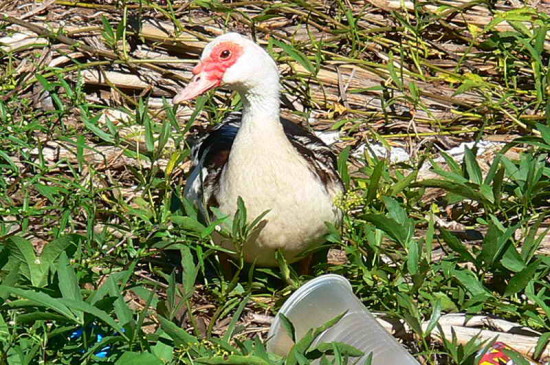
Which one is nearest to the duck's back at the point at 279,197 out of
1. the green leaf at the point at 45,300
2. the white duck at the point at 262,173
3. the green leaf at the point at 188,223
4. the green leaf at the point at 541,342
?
the white duck at the point at 262,173

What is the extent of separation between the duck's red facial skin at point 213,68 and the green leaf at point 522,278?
1.31 metres

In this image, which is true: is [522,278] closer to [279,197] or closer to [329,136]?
[279,197]

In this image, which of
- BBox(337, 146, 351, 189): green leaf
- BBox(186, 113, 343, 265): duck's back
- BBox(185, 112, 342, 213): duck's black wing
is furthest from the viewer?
BBox(337, 146, 351, 189): green leaf

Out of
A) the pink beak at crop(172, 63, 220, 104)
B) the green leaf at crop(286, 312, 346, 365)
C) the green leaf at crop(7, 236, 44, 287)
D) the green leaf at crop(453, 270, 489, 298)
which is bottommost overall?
the green leaf at crop(453, 270, 489, 298)

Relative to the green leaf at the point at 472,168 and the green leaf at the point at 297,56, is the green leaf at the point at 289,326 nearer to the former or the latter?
the green leaf at the point at 472,168

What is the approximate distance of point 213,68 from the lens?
13.3 ft

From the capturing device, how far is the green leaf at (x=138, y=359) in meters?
3.02

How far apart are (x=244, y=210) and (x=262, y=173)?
0.89 ft

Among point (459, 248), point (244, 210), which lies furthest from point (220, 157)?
point (459, 248)

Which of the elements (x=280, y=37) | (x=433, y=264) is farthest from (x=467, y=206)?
(x=280, y=37)

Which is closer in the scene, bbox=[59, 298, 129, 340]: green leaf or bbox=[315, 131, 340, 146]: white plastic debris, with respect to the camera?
bbox=[59, 298, 129, 340]: green leaf

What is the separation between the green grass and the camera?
320 cm

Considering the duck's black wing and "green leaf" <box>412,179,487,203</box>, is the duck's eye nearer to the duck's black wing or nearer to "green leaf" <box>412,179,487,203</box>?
the duck's black wing

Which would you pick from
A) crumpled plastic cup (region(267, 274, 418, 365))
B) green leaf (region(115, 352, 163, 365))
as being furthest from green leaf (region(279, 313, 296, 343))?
green leaf (region(115, 352, 163, 365))
